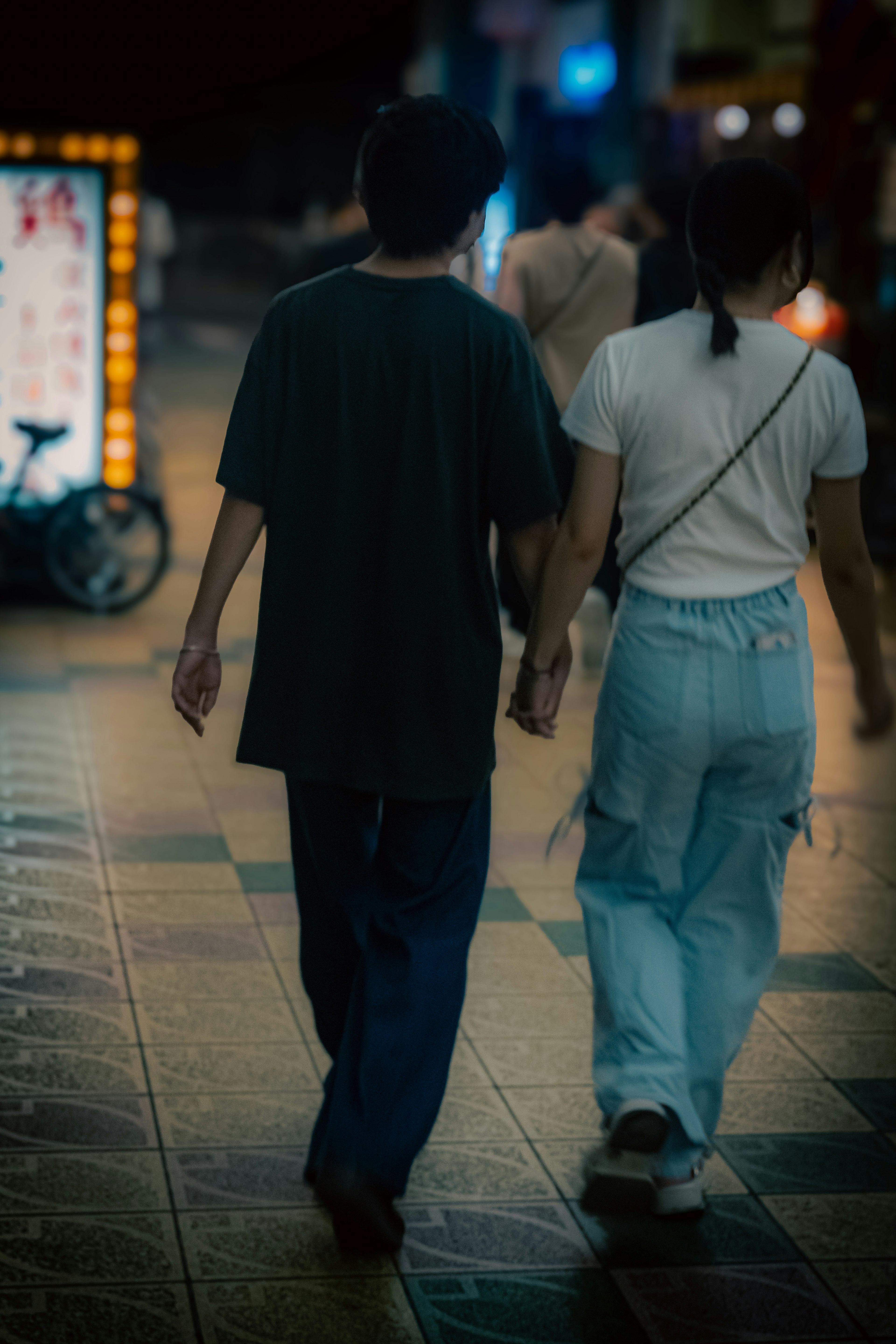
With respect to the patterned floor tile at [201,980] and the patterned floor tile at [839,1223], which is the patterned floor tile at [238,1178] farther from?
the patterned floor tile at [839,1223]

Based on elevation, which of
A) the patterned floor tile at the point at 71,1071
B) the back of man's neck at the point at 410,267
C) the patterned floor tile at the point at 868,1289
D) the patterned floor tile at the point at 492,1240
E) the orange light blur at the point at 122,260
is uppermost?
A: the back of man's neck at the point at 410,267

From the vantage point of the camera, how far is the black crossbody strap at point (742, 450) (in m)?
2.85

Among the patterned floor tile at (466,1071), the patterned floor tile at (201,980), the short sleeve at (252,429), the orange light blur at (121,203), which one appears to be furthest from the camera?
the orange light blur at (121,203)

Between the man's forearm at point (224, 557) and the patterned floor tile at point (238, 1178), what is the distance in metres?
0.98

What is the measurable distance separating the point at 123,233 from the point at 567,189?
338 centimetres

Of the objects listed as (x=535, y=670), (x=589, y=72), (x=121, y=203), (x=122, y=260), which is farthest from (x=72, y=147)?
(x=589, y=72)

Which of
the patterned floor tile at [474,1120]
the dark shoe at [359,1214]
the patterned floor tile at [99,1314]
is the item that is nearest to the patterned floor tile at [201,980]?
the patterned floor tile at [474,1120]

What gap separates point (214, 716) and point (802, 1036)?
332 cm

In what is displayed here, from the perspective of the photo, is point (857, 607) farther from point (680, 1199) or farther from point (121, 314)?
point (121, 314)

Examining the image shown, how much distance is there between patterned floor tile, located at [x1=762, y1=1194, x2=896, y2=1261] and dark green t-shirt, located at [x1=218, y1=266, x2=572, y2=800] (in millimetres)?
996

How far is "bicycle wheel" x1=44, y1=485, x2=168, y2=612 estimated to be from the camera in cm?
808

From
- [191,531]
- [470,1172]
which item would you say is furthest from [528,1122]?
[191,531]

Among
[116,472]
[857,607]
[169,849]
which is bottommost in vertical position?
[169,849]

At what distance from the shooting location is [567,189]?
18.8 ft
